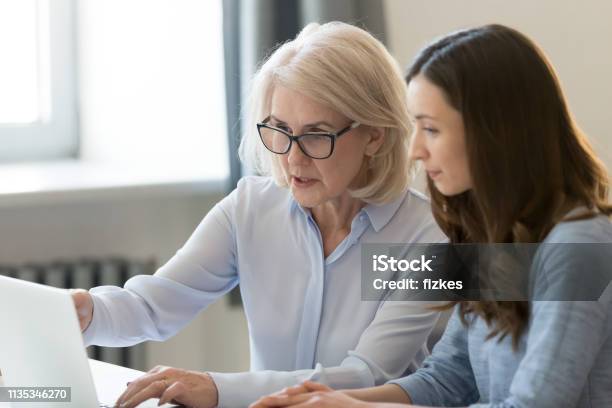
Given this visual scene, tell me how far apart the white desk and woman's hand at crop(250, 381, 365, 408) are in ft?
0.68

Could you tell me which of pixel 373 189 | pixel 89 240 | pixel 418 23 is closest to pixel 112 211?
pixel 89 240

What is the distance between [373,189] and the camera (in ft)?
5.97

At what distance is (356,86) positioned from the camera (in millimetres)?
1752

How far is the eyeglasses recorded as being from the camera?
1.76m

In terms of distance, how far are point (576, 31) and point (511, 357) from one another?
1.54 m

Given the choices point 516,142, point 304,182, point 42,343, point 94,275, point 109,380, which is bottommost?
point 94,275

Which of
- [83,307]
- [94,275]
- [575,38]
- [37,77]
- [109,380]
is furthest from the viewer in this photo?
[37,77]

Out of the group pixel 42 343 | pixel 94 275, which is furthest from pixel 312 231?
pixel 94 275

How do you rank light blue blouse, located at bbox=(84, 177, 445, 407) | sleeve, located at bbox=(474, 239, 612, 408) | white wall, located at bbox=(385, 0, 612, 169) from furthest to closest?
white wall, located at bbox=(385, 0, 612, 169) < light blue blouse, located at bbox=(84, 177, 445, 407) < sleeve, located at bbox=(474, 239, 612, 408)

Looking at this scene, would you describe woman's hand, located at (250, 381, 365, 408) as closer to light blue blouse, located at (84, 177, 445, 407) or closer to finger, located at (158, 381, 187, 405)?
finger, located at (158, 381, 187, 405)

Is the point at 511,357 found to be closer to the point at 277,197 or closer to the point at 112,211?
the point at 277,197

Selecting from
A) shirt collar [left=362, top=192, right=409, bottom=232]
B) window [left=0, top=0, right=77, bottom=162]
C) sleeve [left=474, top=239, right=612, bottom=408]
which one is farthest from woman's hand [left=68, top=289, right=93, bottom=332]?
window [left=0, top=0, right=77, bottom=162]

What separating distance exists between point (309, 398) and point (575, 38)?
5.36ft

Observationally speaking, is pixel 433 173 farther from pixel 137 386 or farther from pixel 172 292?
pixel 172 292
